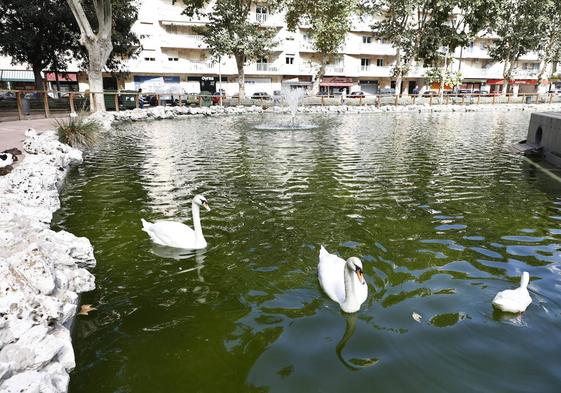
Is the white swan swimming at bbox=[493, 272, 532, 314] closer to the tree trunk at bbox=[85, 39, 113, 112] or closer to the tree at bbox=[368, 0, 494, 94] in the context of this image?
the tree trunk at bbox=[85, 39, 113, 112]

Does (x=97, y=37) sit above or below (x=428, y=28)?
below

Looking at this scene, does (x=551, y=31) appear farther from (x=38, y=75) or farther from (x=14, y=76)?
(x=14, y=76)

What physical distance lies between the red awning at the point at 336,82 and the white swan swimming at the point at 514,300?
65755mm

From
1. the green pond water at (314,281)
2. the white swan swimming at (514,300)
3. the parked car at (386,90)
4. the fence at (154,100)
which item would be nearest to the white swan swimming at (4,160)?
the green pond water at (314,281)

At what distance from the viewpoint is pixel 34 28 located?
106 ft

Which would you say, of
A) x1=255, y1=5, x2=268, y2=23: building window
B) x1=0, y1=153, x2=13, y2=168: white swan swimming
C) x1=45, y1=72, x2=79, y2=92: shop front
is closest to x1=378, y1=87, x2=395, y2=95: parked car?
x1=255, y1=5, x2=268, y2=23: building window

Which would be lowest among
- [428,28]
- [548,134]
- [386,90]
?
[548,134]

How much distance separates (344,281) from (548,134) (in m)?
13.5

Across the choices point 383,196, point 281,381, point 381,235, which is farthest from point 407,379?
point 383,196

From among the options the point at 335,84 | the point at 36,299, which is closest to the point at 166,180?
the point at 36,299

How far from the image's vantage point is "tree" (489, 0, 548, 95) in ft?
161

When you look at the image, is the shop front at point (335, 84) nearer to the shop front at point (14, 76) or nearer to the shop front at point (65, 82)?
the shop front at point (65, 82)

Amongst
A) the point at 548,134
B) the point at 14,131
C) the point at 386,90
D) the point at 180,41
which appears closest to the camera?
the point at 548,134

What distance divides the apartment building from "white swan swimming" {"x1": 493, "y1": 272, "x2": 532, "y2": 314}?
52.7 meters
